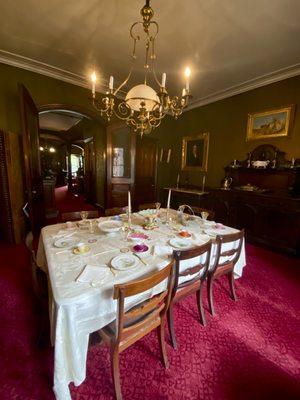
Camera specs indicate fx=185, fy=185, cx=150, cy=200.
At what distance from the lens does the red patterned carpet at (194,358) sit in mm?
1250

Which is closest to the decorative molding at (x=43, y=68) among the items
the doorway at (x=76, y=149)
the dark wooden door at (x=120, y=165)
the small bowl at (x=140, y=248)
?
the doorway at (x=76, y=149)

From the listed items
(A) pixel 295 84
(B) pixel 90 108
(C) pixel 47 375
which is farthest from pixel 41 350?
(A) pixel 295 84

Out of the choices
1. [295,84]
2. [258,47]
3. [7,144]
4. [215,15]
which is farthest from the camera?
[295,84]

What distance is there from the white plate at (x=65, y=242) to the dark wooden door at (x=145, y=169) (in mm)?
3536

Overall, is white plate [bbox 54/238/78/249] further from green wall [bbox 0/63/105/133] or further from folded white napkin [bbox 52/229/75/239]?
green wall [bbox 0/63/105/133]

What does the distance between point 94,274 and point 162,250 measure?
61cm

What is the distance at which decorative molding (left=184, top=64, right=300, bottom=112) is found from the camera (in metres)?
3.16

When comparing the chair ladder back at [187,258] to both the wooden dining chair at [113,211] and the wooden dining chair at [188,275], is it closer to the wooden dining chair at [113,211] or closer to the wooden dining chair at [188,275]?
the wooden dining chair at [188,275]

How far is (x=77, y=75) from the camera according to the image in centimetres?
358

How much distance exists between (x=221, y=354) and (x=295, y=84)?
13.7ft

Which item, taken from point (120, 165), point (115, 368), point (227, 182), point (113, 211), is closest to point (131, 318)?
point (115, 368)

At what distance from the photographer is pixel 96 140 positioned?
5.79 m

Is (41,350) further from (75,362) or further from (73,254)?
(73,254)

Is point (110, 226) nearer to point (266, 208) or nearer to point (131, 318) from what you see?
point (131, 318)
